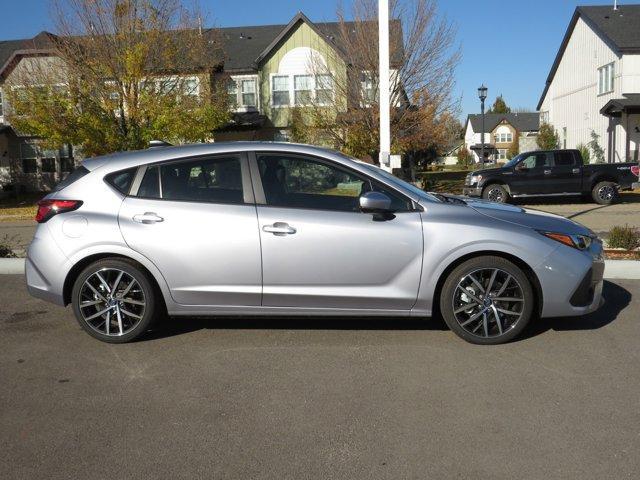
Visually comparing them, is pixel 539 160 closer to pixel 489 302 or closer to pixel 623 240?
pixel 623 240

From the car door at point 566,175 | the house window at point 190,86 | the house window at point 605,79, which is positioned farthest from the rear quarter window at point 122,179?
the house window at point 605,79

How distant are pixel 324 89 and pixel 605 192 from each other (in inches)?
432

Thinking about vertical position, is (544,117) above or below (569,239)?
above

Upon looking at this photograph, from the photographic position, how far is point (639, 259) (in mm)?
8367

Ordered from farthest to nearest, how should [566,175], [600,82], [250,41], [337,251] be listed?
[250,41]
[600,82]
[566,175]
[337,251]

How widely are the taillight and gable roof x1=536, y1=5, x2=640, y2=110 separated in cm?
2768

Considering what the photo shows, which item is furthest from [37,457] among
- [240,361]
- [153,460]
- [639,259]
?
[639,259]

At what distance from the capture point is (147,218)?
523 centimetres

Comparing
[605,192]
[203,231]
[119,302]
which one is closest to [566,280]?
[203,231]

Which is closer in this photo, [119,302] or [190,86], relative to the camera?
[119,302]

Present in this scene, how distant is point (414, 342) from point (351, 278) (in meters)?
0.80

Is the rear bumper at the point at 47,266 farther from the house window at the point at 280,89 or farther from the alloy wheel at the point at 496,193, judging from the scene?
the house window at the point at 280,89

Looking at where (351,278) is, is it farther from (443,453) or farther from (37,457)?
(37,457)

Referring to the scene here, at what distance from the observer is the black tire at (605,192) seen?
18.6m
